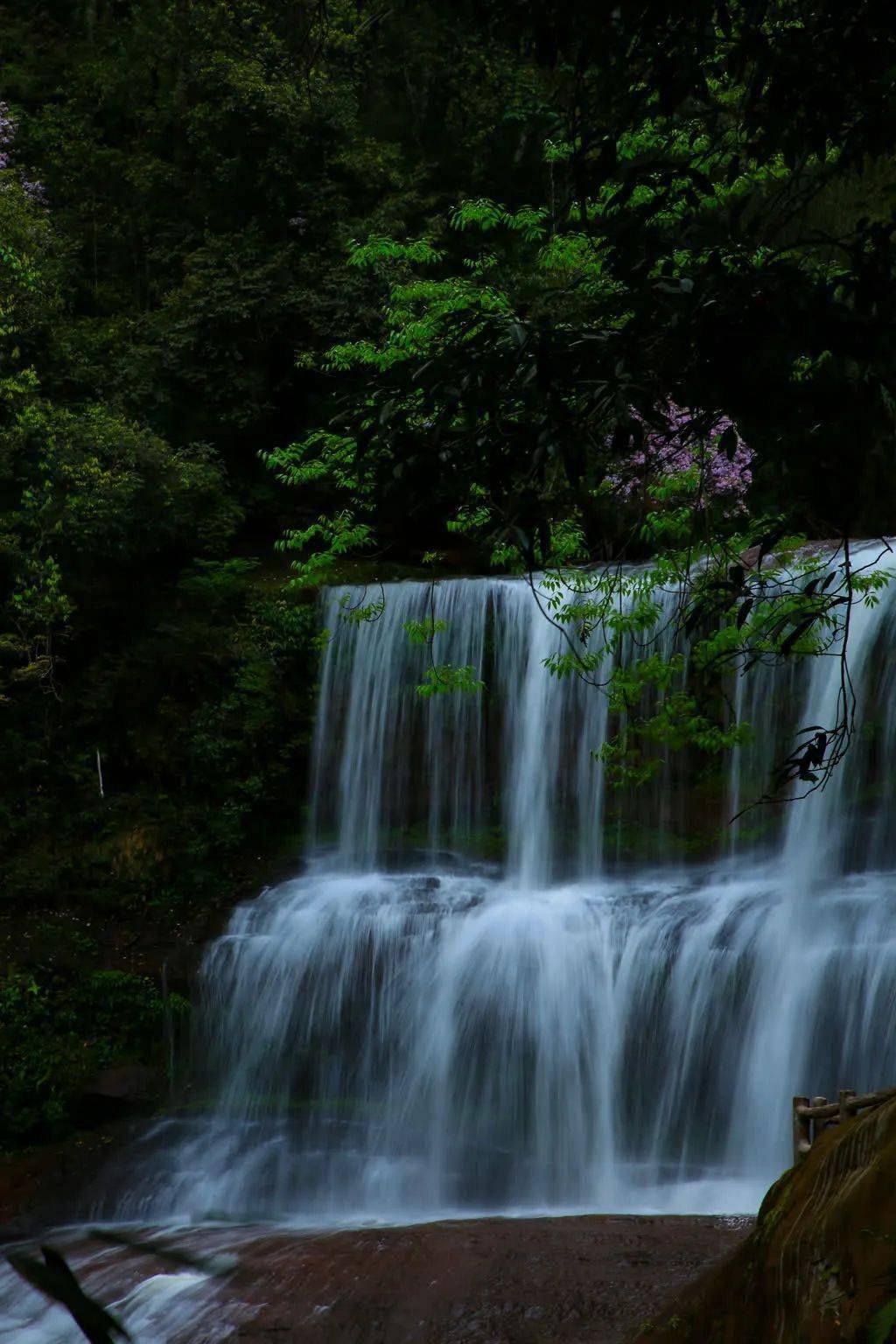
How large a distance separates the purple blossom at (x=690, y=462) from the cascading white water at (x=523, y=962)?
63.7 inches

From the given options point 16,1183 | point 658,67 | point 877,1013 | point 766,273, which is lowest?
point 16,1183

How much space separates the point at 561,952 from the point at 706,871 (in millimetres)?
2038

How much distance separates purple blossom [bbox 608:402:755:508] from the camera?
5.59m

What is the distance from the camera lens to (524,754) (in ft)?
48.4

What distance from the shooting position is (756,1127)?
10.8m

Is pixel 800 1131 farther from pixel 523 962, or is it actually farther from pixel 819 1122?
pixel 523 962

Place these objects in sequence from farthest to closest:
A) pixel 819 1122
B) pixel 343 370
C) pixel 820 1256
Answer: pixel 343 370
pixel 819 1122
pixel 820 1256

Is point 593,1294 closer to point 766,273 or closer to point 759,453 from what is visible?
point 759,453

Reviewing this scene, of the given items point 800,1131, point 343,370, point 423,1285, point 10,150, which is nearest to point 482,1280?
point 423,1285

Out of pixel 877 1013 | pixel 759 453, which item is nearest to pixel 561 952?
pixel 877 1013

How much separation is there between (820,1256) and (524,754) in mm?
9917

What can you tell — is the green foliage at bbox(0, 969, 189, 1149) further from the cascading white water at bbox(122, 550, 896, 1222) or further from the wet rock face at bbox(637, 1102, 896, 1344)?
the wet rock face at bbox(637, 1102, 896, 1344)

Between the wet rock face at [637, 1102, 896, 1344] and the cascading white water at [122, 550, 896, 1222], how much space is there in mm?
4714

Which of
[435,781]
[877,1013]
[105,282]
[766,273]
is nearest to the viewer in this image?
[766,273]
